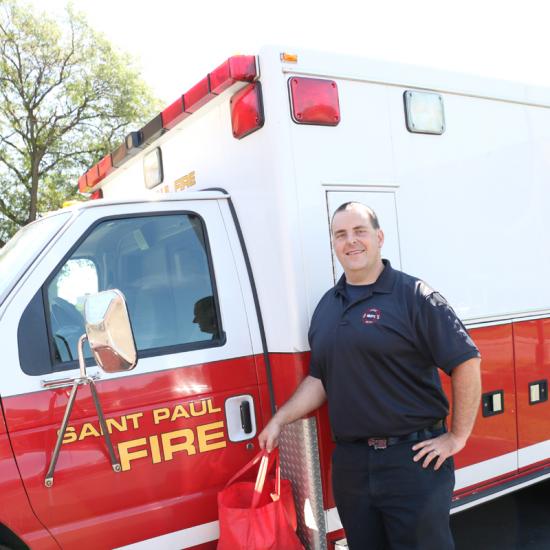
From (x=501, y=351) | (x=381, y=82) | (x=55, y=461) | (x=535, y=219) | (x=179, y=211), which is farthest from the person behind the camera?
(x=535, y=219)

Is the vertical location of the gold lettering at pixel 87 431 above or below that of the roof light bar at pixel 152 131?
below

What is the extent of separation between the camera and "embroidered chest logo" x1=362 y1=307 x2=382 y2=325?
7.80 ft

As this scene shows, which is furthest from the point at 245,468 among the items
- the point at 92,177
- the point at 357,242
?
the point at 92,177

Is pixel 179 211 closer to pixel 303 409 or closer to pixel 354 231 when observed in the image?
pixel 354 231

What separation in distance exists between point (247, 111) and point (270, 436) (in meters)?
1.44

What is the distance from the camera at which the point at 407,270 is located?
2990mm

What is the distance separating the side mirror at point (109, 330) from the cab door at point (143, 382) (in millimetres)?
384

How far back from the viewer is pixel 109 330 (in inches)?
79.0

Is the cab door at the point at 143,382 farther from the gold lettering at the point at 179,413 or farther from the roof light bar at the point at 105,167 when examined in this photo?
the roof light bar at the point at 105,167

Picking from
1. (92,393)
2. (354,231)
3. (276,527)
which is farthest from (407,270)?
(92,393)

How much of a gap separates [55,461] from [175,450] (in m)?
0.48

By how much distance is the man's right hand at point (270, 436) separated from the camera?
2.44m

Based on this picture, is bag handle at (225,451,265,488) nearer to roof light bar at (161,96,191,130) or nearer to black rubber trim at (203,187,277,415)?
black rubber trim at (203,187,277,415)

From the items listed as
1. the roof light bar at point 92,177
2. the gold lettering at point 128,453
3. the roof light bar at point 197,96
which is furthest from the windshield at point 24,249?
the roof light bar at point 92,177
